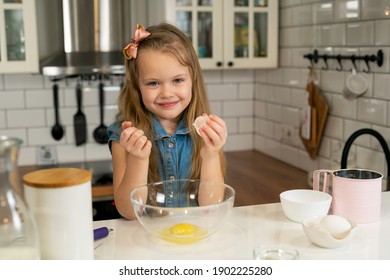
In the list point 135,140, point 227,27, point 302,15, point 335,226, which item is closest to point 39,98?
point 227,27

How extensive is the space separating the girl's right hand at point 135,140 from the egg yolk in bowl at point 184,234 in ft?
0.66

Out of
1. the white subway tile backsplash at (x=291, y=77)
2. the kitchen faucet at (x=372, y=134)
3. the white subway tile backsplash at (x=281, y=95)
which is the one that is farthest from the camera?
the white subway tile backsplash at (x=281, y=95)

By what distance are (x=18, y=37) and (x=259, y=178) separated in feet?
4.11

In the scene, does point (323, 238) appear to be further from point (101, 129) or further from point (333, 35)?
point (101, 129)

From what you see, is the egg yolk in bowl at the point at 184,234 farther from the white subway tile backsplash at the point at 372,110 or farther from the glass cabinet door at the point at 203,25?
the glass cabinet door at the point at 203,25

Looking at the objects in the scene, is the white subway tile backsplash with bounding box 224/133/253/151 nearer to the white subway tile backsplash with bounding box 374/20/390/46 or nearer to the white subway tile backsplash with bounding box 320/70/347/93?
the white subway tile backsplash with bounding box 320/70/347/93

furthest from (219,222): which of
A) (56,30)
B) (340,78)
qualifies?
(56,30)

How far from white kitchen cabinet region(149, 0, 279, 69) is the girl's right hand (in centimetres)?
148

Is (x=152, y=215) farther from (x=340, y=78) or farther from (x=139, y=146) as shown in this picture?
(x=340, y=78)

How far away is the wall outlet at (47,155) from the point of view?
2.74 metres

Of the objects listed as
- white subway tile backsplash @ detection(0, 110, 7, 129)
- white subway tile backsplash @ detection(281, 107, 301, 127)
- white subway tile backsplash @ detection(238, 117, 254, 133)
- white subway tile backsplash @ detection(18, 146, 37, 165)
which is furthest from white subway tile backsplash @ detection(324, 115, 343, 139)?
white subway tile backsplash @ detection(0, 110, 7, 129)

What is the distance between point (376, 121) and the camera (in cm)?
201

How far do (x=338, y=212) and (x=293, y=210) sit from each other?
115 mm

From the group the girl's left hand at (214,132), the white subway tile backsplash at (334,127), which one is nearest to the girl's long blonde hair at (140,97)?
the girl's left hand at (214,132)
